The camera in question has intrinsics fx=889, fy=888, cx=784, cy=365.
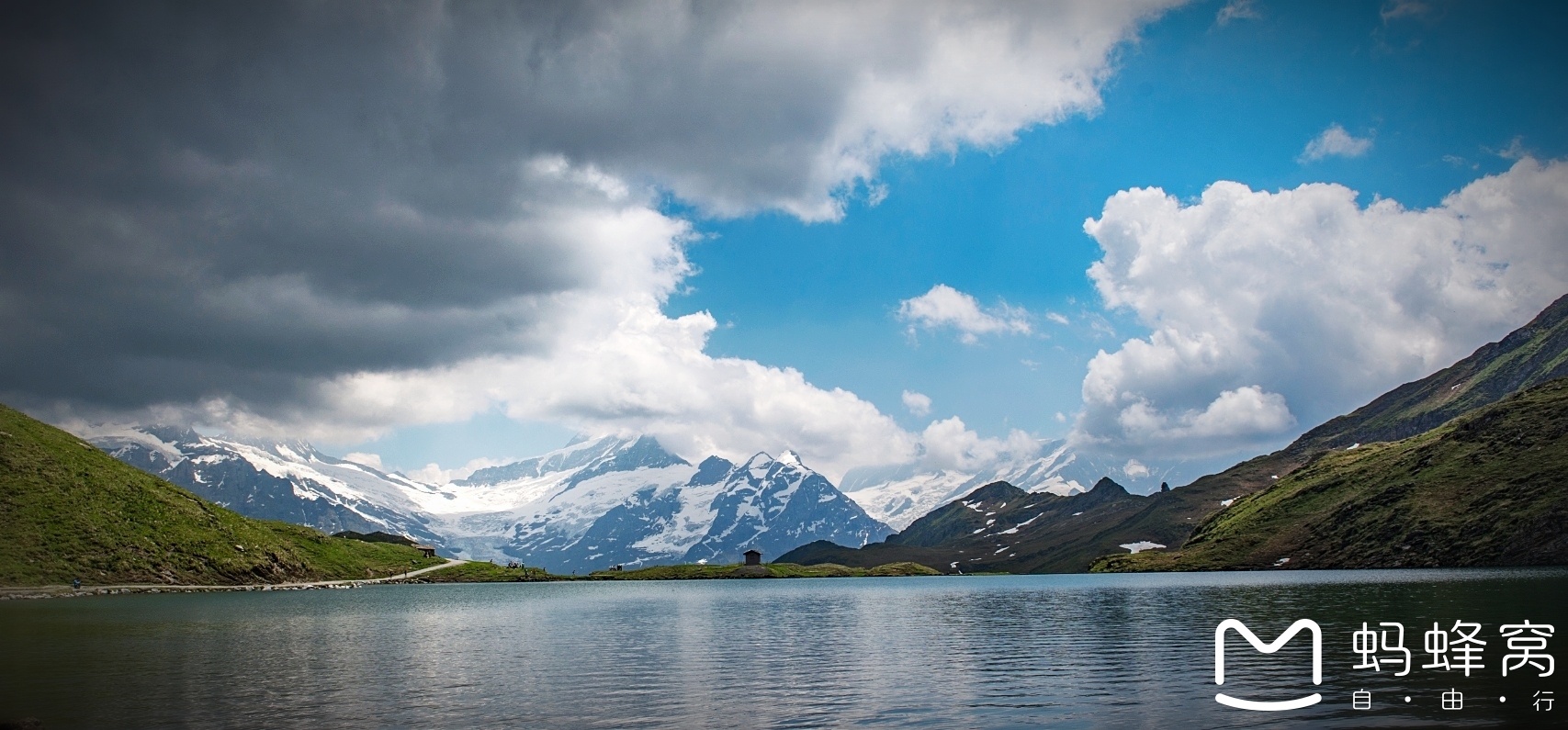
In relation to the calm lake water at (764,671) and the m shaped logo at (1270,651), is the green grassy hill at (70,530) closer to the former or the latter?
the calm lake water at (764,671)

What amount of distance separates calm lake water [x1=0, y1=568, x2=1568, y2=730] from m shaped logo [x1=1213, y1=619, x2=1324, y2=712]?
2.15ft

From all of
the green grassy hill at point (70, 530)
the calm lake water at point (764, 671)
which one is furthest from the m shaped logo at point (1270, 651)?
the green grassy hill at point (70, 530)

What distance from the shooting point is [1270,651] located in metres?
57.7

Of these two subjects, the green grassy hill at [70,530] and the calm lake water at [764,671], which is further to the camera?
the green grassy hill at [70,530]

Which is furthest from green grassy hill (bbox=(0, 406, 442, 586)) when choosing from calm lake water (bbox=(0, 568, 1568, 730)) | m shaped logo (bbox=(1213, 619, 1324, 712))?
m shaped logo (bbox=(1213, 619, 1324, 712))

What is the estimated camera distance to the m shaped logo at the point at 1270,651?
1526 inches

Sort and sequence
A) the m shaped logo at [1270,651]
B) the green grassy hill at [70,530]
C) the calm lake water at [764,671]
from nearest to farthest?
the m shaped logo at [1270,651] < the calm lake water at [764,671] < the green grassy hill at [70,530]

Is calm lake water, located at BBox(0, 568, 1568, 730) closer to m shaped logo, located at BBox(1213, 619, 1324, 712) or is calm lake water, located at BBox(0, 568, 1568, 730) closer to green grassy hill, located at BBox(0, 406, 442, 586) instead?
m shaped logo, located at BBox(1213, 619, 1324, 712)

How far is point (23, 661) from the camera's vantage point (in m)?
60.9

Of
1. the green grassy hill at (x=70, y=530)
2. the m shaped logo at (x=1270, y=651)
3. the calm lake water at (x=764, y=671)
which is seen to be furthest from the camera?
the green grassy hill at (x=70, y=530)

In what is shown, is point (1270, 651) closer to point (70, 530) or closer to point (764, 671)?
point (764, 671)

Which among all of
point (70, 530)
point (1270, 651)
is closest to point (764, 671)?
point (1270, 651)

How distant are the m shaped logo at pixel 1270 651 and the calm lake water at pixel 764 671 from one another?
2.15 feet

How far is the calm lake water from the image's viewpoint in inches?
1559
